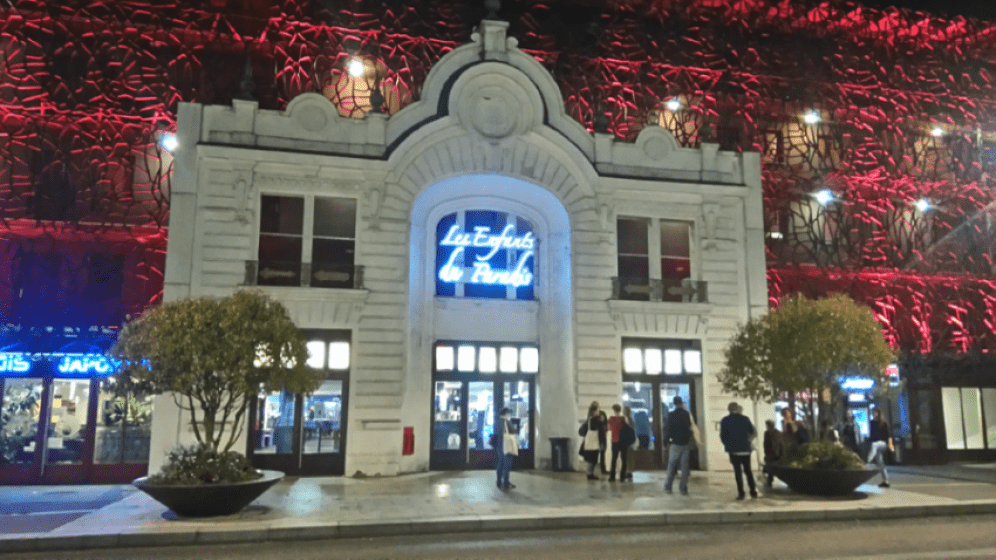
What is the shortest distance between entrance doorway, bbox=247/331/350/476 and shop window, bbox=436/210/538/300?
3743 millimetres

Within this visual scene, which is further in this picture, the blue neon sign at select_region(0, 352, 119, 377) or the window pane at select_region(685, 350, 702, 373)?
the window pane at select_region(685, 350, 702, 373)

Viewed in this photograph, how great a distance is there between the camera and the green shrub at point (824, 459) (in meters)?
Result: 14.5

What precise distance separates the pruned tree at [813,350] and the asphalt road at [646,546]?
400 centimetres

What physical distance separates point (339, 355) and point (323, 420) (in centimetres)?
172

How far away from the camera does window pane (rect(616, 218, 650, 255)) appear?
20891 millimetres

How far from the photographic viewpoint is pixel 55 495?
49.3 ft

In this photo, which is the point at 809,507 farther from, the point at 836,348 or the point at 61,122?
the point at 61,122

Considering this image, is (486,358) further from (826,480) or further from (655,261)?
(826,480)

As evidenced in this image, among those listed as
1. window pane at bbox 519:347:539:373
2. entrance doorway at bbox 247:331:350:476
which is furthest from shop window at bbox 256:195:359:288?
window pane at bbox 519:347:539:373

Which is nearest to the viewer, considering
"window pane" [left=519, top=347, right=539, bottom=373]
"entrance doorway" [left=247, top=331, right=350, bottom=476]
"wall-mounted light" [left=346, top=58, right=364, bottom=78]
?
"entrance doorway" [left=247, top=331, right=350, bottom=476]

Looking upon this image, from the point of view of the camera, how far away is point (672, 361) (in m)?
20.3

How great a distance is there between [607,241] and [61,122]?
15.3 meters

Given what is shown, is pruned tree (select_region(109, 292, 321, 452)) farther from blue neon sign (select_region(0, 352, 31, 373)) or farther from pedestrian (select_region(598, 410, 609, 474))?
pedestrian (select_region(598, 410, 609, 474))

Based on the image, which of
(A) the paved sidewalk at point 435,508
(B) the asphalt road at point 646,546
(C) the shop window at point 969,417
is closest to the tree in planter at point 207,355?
(A) the paved sidewalk at point 435,508
